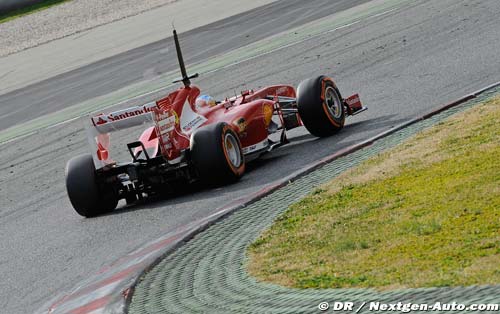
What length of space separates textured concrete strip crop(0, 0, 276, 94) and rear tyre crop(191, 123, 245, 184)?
13764 mm

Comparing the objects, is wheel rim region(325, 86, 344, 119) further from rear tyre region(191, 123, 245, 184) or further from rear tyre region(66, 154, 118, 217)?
rear tyre region(66, 154, 118, 217)

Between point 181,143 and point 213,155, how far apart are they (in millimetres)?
629

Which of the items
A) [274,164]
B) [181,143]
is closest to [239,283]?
[181,143]

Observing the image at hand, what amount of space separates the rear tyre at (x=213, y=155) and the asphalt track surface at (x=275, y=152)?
0.14 metres

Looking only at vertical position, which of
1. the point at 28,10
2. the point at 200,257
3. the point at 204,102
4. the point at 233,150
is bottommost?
the point at 200,257

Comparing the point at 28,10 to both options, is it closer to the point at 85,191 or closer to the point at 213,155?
the point at 85,191

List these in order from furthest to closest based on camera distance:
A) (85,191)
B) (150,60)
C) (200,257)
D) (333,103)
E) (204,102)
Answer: (150,60), (333,103), (204,102), (85,191), (200,257)

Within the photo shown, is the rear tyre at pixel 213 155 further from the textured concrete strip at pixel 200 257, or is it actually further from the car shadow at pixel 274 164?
the textured concrete strip at pixel 200 257

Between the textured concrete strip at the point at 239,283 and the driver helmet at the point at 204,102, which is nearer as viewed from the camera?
the textured concrete strip at the point at 239,283

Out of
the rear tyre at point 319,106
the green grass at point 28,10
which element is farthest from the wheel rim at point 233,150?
the green grass at point 28,10

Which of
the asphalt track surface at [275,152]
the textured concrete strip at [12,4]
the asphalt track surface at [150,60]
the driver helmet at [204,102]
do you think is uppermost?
the textured concrete strip at [12,4]

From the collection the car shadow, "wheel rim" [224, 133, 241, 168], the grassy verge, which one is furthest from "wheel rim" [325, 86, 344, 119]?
the grassy verge

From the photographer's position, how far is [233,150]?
10.9m

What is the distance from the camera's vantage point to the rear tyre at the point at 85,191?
10703mm
